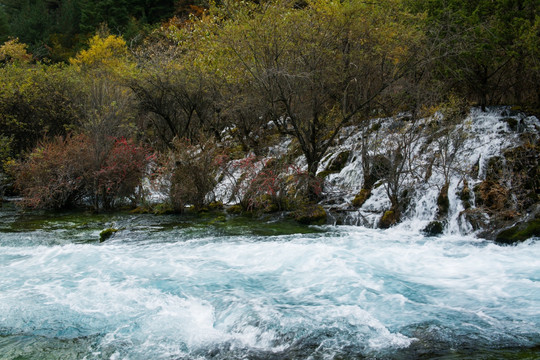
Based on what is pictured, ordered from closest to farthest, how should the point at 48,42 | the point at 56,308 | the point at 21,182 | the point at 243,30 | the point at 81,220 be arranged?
the point at 56,308 → the point at 243,30 → the point at 81,220 → the point at 21,182 → the point at 48,42

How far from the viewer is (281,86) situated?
13500 millimetres

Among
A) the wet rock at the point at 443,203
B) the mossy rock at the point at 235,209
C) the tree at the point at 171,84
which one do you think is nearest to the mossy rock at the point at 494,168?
the wet rock at the point at 443,203

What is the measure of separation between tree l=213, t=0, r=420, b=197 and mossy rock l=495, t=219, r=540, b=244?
5484mm

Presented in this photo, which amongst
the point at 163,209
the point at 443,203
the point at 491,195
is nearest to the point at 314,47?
the point at 443,203

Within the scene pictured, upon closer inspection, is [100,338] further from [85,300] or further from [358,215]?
[358,215]

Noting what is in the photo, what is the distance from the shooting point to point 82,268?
8.41 meters

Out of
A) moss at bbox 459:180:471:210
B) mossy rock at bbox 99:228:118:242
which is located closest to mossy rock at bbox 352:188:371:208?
moss at bbox 459:180:471:210

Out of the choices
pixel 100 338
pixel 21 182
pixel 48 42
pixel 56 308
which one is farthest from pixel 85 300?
pixel 48 42

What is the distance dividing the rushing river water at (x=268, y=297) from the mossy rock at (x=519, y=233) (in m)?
0.29

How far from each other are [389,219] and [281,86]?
17.3 ft

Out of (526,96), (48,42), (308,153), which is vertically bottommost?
(308,153)

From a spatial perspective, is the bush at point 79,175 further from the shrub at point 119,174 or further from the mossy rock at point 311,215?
the mossy rock at point 311,215

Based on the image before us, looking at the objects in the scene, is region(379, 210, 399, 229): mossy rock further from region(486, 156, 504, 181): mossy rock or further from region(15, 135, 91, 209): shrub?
region(15, 135, 91, 209): shrub

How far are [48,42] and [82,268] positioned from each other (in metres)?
50.2
